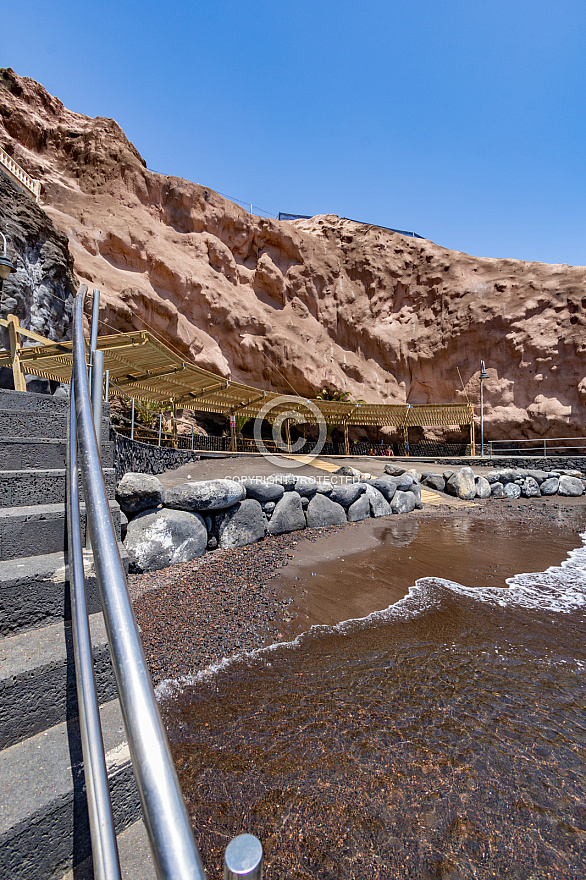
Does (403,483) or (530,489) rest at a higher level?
(403,483)

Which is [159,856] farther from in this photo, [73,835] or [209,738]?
[209,738]

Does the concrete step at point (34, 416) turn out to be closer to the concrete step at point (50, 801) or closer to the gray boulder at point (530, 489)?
the concrete step at point (50, 801)

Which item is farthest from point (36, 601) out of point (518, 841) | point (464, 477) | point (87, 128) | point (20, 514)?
point (87, 128)

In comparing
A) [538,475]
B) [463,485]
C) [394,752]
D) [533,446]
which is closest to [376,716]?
[394,752]

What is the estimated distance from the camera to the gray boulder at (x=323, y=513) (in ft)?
23.2

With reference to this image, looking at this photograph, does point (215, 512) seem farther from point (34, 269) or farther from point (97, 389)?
point (34, 269)

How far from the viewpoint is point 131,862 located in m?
1.15

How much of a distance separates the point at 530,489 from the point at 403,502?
632 centimetres

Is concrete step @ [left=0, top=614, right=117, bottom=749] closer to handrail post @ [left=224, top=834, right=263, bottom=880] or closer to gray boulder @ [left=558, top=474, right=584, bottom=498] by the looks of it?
handrail post @ [left=224, top=834, right=263, bottom=880]

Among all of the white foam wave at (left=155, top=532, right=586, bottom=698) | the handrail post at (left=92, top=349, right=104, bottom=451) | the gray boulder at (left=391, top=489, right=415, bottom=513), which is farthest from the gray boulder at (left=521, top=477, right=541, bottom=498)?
the handrail post at (left=92, top=349, right=104, bottom=451)

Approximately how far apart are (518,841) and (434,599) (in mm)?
2544

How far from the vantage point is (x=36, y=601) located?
173 cm

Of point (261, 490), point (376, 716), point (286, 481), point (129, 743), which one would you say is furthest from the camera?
point (286, 481)

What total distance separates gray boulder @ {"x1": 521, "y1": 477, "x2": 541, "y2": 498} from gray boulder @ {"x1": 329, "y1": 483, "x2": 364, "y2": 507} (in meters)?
7.91
